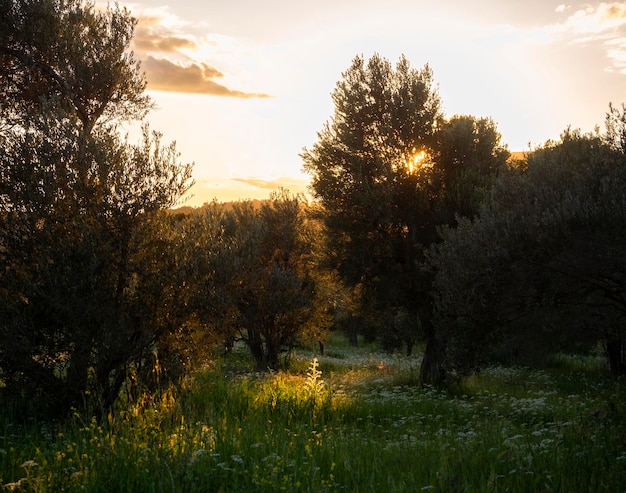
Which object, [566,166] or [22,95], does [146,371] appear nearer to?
[22,95]

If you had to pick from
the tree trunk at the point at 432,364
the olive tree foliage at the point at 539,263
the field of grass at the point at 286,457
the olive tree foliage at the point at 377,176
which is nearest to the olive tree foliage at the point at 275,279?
the olive tree foliage at the point at 377,176

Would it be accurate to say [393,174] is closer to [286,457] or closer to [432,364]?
[432,364]

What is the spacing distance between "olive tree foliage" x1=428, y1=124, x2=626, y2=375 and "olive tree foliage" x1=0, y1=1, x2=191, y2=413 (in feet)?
21.7

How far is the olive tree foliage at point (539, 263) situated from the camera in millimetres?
10406

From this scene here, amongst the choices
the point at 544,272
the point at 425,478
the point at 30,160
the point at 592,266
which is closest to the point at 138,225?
the point at 30,160

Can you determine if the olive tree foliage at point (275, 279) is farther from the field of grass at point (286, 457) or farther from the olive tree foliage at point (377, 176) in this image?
the field of grass at point (286, 457)

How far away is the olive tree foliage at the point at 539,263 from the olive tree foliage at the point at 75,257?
6.63m

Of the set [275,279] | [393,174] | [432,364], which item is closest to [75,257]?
[393,174]

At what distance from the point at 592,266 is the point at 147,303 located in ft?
29.4

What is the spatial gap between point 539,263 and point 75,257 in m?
9.23

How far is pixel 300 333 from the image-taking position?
29.5 m

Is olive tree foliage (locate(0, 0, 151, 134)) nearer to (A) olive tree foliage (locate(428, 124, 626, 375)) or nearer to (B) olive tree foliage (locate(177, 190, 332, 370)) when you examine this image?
(B) olive tree foliage (locate(177, 190, 332, 370))

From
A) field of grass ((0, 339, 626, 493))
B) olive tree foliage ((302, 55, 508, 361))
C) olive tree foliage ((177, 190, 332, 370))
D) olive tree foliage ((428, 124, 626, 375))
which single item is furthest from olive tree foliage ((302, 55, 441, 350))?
field of grass ((0, 339, 626, 493))

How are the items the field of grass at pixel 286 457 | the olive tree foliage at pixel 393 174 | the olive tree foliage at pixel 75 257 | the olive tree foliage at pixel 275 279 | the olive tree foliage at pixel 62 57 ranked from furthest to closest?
the olive tree foliage at pixel 275 279 → the olive tree foliage at pixel 393 174 → the olive tree foliage at pixel 62 57 → the olive tree foliage at pixel 75 257 → the field of grass at pixel 286 457
